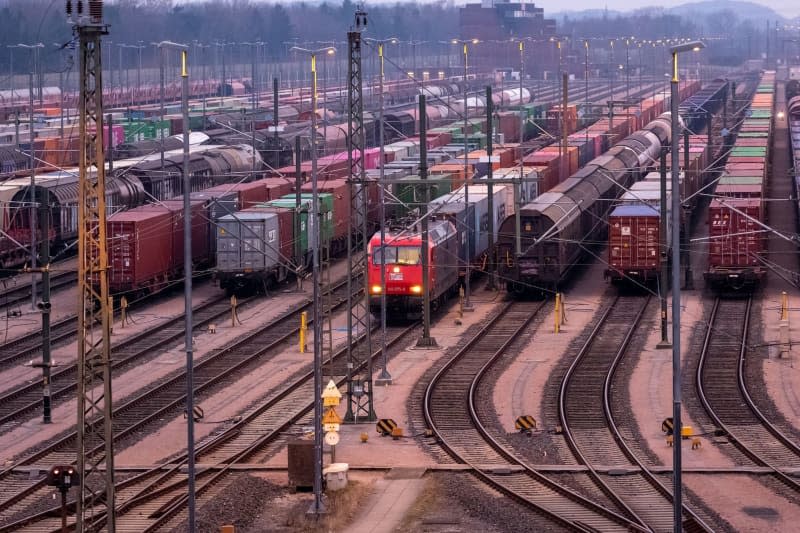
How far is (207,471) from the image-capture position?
28422 mm

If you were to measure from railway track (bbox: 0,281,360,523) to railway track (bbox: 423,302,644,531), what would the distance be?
17.6ft

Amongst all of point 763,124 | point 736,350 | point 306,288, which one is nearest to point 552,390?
point 736,350

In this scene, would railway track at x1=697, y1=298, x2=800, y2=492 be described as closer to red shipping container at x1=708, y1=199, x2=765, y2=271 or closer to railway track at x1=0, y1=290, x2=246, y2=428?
→ red shipping container at x1=708, y1=199, x2=765, y2=271

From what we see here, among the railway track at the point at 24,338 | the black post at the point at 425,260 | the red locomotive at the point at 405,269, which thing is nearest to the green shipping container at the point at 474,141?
the railway track at the point at 24,338

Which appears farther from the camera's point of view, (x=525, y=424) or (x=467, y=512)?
(x=525, y=424)

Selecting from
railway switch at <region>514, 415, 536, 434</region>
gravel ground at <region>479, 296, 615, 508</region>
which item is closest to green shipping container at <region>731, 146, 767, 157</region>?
gravel ground at <region>479, 296, 615, 508</region>

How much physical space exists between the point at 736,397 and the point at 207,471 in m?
13.2

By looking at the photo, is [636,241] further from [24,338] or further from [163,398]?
[163,398]

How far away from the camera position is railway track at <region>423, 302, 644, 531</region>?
25.0 m

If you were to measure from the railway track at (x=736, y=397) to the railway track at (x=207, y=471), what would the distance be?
8.96 meters

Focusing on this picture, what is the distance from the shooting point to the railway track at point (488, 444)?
984 inches

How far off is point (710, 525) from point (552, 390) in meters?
12.2

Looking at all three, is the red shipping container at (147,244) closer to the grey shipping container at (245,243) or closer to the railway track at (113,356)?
the grey shipping container at (245,243)

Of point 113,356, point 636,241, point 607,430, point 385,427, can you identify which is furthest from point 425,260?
point 636,241
